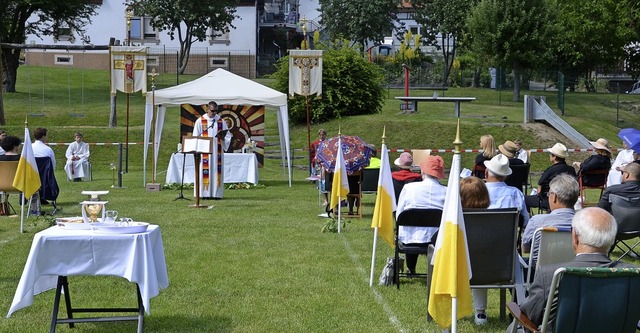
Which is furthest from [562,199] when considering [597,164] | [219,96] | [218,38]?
[218,38]

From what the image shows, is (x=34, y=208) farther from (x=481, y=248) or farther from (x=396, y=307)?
(x=481, y=248)

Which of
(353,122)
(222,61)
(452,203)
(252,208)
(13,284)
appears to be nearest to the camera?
(452,203)

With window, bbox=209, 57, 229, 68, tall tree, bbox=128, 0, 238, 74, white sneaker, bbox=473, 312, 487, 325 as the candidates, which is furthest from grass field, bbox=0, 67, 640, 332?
window, bbox=209, 57, 229, 68

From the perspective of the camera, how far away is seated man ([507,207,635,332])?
17.8 feet

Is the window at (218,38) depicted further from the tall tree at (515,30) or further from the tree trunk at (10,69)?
the tall tree at (515,30)

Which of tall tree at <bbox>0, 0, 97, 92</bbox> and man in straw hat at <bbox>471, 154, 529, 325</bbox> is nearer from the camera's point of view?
man in straw hat at <bbox>471, 154, 529, 325</bbox>

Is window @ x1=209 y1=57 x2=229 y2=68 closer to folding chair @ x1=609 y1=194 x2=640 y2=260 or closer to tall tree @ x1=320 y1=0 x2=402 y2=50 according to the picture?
tall tree @ x1=320 y1=0 x2=402 y2=50

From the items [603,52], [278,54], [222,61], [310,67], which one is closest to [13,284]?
[310,67]

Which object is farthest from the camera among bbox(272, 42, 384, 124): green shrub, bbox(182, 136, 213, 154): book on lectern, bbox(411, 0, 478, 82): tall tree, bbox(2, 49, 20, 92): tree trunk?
bbox(411, 0, 478, 82): tall tree

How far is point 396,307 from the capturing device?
8.95 m

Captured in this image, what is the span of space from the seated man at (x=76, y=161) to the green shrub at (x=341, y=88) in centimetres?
1182

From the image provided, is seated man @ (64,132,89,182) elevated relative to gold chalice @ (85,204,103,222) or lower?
lower

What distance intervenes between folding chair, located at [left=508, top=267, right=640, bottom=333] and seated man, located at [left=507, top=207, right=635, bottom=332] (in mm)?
245

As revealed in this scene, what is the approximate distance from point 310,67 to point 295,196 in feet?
16.4
